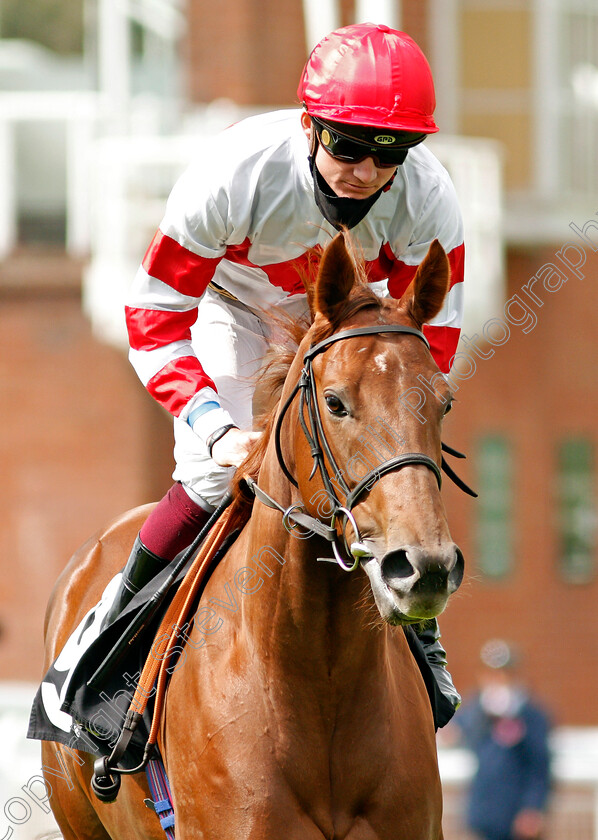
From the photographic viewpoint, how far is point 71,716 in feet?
13.8

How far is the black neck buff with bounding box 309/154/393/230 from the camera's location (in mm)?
3711

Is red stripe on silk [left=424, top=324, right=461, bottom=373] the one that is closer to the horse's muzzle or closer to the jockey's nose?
the jockey's nose

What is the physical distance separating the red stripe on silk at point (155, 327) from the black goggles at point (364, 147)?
2.34 feet

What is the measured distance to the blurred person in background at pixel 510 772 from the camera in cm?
769

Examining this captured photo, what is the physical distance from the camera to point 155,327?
389cm

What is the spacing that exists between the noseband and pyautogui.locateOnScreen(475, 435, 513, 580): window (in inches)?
462

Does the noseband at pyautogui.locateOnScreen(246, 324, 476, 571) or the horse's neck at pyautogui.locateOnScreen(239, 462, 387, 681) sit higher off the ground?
the noseband at pyautogui.locateOnScreen(246, 324, 476, 571)

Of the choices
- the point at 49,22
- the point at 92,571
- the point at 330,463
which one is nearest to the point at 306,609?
the point at 330,463

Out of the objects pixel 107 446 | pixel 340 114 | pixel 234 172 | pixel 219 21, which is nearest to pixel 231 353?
pixel 234 172

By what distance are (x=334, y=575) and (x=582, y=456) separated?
12.3m

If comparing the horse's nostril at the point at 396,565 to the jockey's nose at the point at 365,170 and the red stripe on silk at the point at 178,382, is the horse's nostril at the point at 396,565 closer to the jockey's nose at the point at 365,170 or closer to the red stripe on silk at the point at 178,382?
the red stripe on silk at the point at 178,382

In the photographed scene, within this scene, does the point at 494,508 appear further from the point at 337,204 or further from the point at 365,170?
the point at 365,170

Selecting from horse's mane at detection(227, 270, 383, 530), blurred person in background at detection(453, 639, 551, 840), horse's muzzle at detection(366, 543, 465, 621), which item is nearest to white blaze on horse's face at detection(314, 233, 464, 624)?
horse's muzzle at detection(366, 543, 465, 621)

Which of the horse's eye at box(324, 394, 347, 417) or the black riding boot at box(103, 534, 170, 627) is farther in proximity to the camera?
the black riding boot at box(103, 534, 170, 627)
